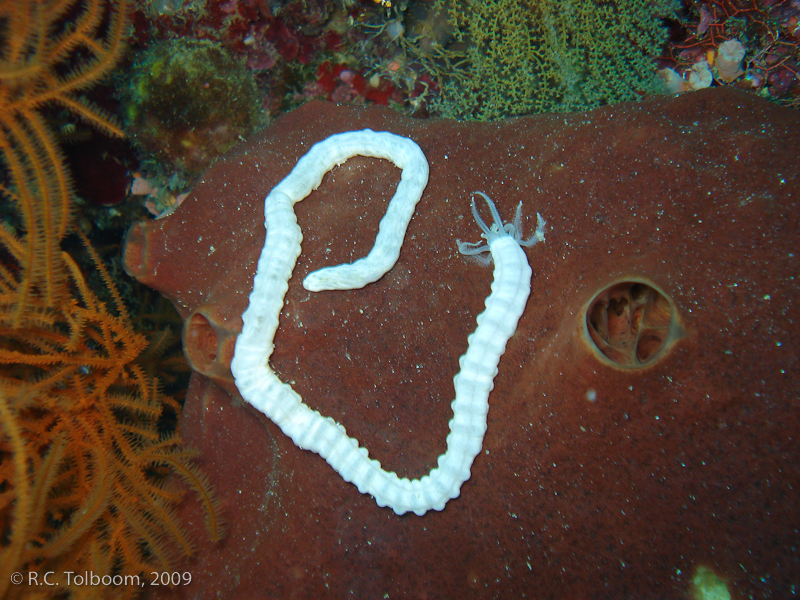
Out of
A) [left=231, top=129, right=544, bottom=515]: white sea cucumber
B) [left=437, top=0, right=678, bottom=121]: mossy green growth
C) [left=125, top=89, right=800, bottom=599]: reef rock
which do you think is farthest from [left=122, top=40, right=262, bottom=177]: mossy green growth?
[left=437, top=0, right=678, bottom=121]: mossy green growth

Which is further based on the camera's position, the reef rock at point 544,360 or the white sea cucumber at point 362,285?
the white sea cucumber at point 362,285

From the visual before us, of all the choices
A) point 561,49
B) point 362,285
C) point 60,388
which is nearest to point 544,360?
point 362,285

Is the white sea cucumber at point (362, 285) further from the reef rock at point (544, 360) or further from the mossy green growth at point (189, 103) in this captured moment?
the mossy green growth at point (189, 103)

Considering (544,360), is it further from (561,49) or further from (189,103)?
(189,103)

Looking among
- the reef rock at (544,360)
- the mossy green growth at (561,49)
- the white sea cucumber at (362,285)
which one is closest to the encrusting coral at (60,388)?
the reef rock at (544,360)

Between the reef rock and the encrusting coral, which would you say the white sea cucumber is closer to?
the reef rock
